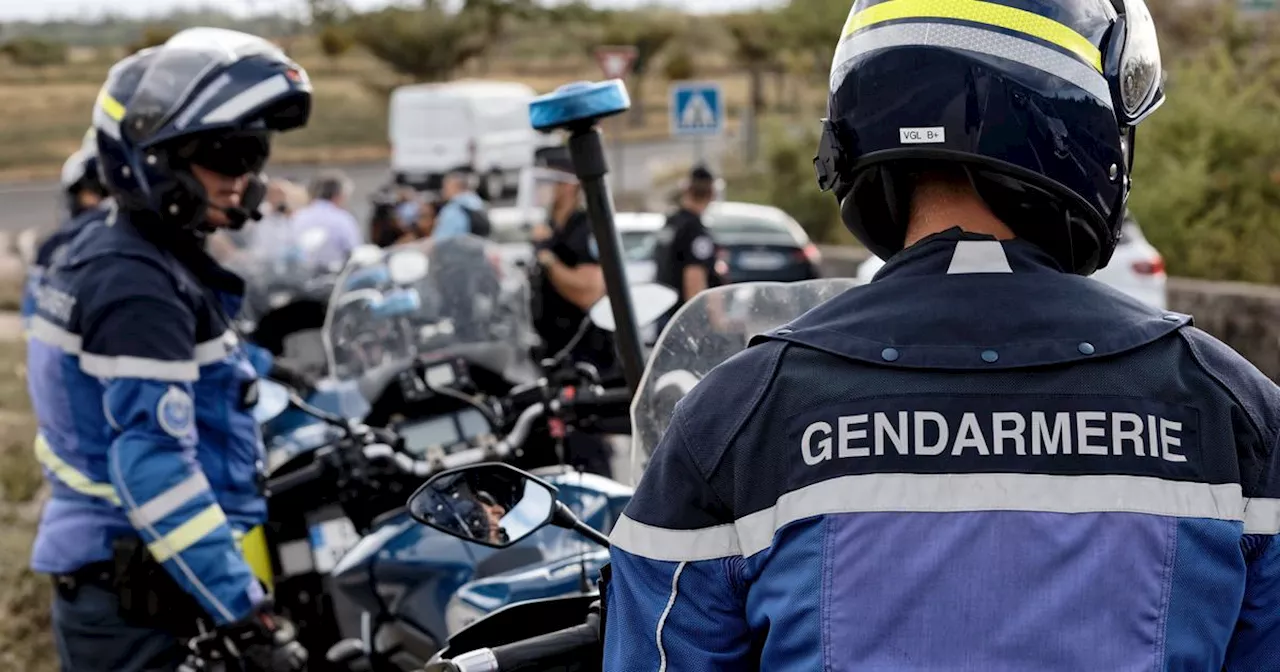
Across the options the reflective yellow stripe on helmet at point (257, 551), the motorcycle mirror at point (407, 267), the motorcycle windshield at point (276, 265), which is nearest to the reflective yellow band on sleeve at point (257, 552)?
the reflective yellow stripe on helmet at point (257, 551)

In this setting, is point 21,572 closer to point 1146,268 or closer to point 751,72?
point 1146,268

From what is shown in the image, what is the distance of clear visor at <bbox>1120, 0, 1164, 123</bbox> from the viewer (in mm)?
1798

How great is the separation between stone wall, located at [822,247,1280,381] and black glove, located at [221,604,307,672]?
8366 mm

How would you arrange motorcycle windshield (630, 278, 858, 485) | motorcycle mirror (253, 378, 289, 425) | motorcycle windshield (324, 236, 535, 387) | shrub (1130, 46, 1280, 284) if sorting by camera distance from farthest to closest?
1. shrub (1130, 46, 1280, 284)
2. motorcycle windshield (324, 236, 535, 387)
3. motorcycle mirror (253, 378, 289, 425)
4. motorcycle windshield (630, 278, 858, 485)

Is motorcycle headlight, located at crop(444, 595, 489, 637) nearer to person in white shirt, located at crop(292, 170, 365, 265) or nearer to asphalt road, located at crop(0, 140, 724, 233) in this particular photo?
person in white shirt, located at crop(292, 170, 365, 265)

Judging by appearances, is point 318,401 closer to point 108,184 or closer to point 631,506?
point 108,184

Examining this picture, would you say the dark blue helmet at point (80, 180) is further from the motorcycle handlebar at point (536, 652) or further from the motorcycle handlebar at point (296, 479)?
the motorcycle handlebar at point (536, 652)

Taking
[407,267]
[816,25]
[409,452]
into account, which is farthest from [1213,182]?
[816,25]

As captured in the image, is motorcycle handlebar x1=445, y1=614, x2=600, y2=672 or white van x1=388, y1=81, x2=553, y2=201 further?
white van x1=388, y1=81, x2=553, y2=201

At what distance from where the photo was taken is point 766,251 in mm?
14867

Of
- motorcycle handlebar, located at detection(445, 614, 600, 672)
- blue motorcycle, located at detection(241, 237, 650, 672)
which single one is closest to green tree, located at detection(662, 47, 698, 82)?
blue motorcycle, located at detection(241, 237, 650, 672)

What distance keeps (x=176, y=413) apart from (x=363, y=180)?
36720 mm

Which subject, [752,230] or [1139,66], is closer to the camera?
[1139,66]

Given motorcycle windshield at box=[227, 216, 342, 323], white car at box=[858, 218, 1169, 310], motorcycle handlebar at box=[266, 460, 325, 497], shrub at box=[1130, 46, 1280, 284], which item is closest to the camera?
motorcycle handlebar at box=[266, 460, 325, 497]
